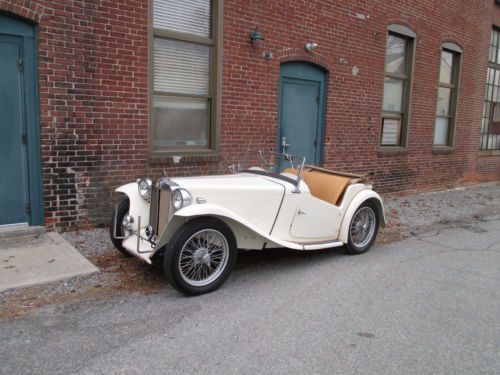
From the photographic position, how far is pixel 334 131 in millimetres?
9359

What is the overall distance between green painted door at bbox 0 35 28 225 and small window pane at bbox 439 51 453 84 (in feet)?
33.7

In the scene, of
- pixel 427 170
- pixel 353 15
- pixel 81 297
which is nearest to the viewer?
pixel 81 297

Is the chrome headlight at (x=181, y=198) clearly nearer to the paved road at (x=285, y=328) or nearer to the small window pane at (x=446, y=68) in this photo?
the paved road at (x=285, y=328)

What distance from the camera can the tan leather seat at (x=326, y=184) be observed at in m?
5.75

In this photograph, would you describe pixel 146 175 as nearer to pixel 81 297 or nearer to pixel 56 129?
pixel 56 129

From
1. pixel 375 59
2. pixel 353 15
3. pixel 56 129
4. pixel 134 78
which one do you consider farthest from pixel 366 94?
pixel 56 129

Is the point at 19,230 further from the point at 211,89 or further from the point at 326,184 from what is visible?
the point at 326,184

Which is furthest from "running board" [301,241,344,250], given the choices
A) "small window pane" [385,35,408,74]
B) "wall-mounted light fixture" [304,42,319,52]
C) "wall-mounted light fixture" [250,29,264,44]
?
"small window pane" [385,35,408,74]

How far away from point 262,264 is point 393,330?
201 centimetres

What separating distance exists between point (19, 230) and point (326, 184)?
3.98 metres

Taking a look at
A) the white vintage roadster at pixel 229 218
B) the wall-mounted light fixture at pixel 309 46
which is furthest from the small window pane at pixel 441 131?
the white vintage roadster at pixel 229 218

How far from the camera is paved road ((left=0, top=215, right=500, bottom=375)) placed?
3.16 metres

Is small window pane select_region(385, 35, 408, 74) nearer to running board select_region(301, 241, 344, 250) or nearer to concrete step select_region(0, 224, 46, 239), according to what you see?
running board select_region(301, 241, 344, 250)

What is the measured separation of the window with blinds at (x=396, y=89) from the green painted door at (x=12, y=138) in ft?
25.5
